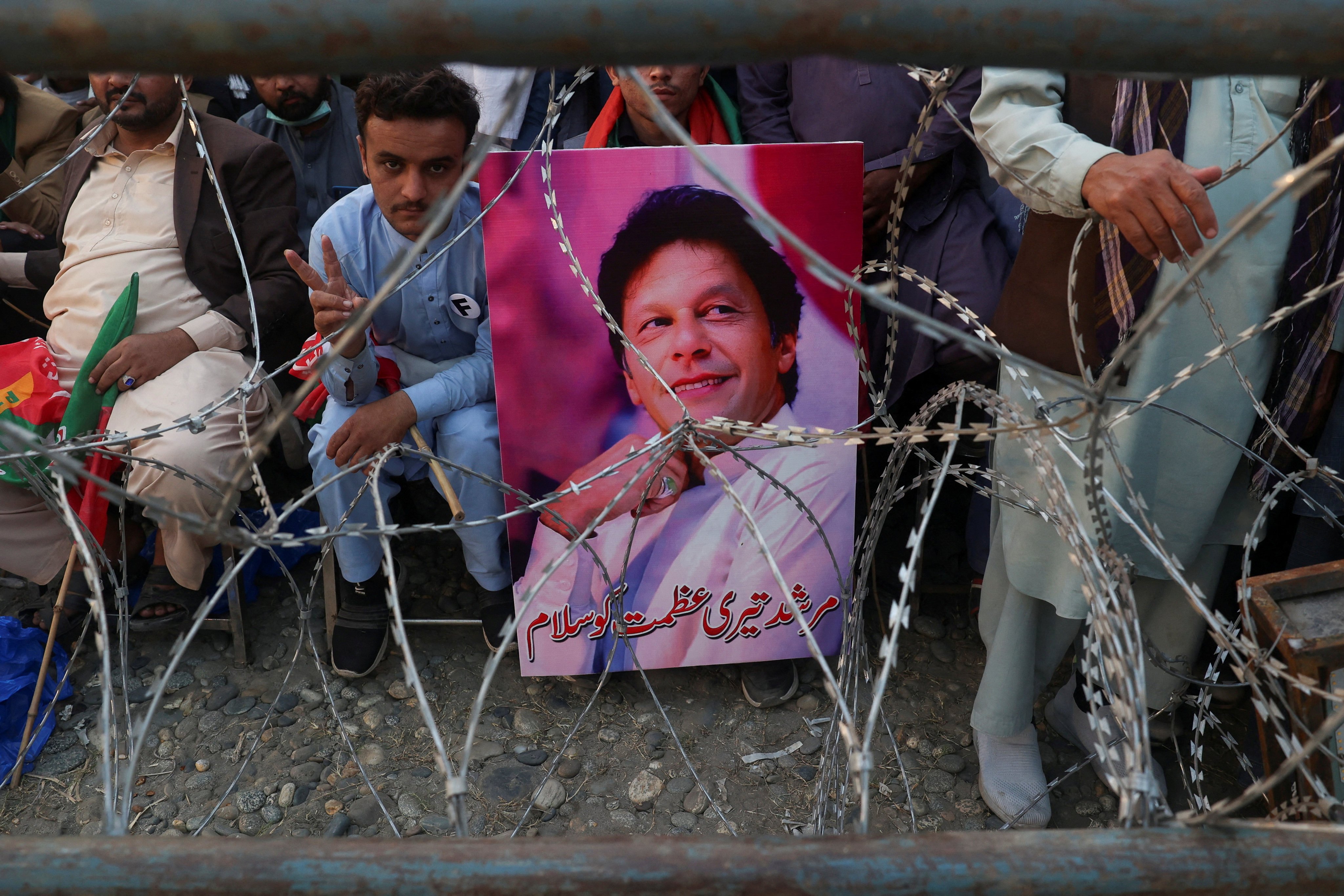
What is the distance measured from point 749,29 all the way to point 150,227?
2813mm

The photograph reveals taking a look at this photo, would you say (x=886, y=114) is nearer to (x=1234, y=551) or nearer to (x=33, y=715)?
(x=1234, y=551)

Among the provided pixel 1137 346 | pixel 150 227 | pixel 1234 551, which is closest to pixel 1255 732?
pixel 1234 551

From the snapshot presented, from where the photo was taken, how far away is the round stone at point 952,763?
2.38 m

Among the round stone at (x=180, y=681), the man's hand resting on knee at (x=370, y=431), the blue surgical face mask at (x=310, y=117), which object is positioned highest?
the blue surgical face mask at (x=310, y=117)

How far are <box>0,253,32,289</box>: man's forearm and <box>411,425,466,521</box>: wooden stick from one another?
163cm

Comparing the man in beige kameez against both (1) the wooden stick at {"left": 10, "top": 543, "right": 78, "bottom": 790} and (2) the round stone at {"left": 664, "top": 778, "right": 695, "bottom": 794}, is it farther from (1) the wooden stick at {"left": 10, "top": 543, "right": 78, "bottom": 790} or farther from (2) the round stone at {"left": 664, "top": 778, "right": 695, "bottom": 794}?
(2) the round stone at {"left": 664, "top": 778, "right": 695, "bottom": 794}

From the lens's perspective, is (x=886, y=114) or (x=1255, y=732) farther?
(x=886, y=114)

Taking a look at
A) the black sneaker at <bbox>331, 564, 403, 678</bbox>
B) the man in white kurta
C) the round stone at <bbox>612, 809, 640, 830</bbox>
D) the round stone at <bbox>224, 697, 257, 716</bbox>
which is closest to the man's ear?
the man in white kurta

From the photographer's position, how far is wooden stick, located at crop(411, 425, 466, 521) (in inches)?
87.8

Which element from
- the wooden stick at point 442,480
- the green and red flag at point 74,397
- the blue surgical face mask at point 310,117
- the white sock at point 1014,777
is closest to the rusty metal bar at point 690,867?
the wooden stick at point 442,480

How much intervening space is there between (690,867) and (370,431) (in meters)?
1.95

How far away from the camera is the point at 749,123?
272 cm

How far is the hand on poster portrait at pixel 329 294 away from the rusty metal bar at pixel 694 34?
65.0 inches

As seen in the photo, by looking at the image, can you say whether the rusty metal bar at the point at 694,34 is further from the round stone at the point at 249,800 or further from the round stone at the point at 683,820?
the round stone at the point at 249,800
